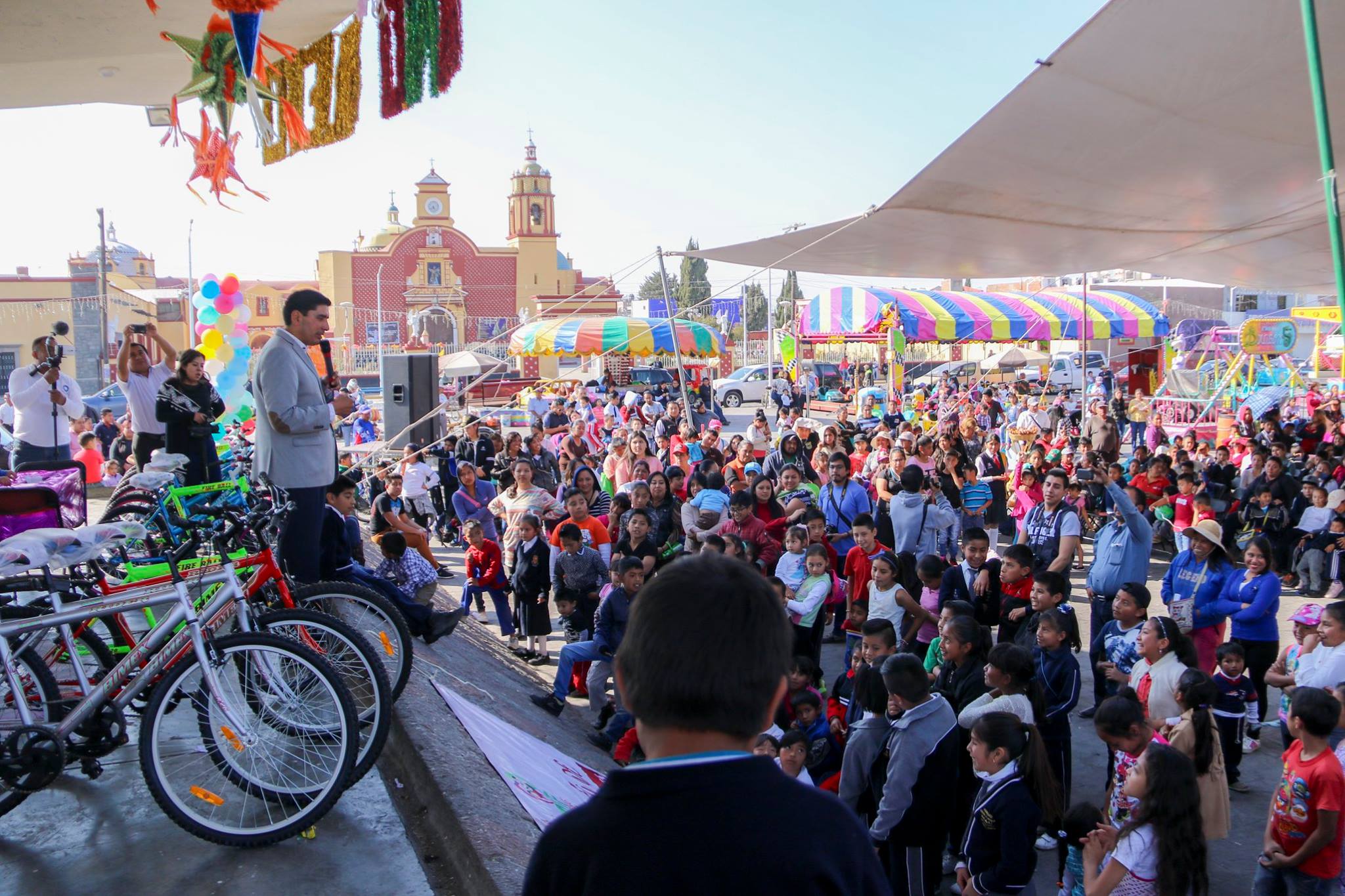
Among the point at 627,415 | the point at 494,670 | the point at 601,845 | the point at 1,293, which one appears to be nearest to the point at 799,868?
the point at 601,845

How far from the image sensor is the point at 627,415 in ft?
65.2

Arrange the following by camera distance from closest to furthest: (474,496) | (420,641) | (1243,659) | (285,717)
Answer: (285,717) < (1243,659) < (420,641) < (474,496)

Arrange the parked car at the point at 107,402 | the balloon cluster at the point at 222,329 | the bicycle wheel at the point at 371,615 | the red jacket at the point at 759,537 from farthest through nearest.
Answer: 1. the parked car at the point at 107,402
2. the balloon cluster at the point at 222,329
3. the red jacket at the point at 759,537
4. the bicycle wheel at the point at 371,615

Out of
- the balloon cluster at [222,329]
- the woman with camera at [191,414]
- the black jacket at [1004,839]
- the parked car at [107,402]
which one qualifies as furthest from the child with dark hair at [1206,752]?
the parked car at [107,402]

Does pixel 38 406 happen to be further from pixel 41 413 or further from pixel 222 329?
pixel 222 329

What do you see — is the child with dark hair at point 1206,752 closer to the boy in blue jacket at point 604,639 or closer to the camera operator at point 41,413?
the boy in blue jacket at point 604,639

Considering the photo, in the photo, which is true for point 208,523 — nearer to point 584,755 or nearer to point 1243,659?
point 584,755

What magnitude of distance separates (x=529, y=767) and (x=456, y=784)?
238mm

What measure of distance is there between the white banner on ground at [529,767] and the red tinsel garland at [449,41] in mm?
2747

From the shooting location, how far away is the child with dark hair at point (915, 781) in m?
3.64

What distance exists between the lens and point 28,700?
9.74ft

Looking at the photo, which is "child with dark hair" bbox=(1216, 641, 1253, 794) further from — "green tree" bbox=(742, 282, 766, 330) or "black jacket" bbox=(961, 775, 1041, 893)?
"green tree" bbox=(742, 282, 766, 330)

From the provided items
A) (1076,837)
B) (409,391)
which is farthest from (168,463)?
(409,391)

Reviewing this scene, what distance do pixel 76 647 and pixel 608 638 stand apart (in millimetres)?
3153
